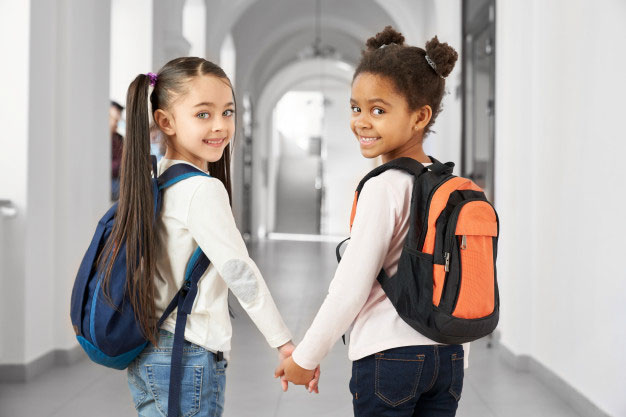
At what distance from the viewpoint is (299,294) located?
320 inches

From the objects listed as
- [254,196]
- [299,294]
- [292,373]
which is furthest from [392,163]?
[254,196]

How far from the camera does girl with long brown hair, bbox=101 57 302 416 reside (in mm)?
1550

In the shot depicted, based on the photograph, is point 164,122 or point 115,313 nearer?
point 115,313

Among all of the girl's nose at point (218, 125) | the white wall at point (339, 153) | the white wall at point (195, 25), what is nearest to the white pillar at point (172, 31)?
the white wall at point (195, 25)

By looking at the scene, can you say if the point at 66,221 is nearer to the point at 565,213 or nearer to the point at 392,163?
the point at 565,213

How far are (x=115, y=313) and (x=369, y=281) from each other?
552 millimetres

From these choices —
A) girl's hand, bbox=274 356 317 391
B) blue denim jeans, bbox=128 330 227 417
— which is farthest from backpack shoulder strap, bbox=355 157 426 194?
blue denim jeans, bbox=128 330 227 417

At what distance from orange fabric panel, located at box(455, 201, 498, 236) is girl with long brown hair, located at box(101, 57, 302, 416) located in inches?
19.2

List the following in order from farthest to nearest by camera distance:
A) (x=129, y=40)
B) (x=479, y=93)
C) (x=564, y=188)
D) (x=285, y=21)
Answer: (x=285, y=21), (x=129, y=40), (x=479, y=93), (x=564, y=188)

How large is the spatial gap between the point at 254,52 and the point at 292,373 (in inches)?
549

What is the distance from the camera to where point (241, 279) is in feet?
5.22

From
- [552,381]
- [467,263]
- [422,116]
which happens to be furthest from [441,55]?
[552,381]

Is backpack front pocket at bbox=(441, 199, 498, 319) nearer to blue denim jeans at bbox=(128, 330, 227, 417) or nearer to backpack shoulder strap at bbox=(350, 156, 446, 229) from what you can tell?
→ backpack shoulder strap at bbox=(350, 156, 446, 229)

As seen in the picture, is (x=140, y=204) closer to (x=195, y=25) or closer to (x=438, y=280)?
(x=438, y=280)
